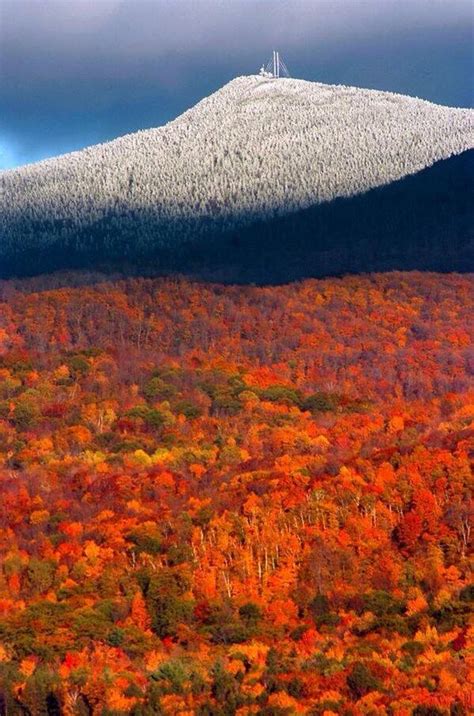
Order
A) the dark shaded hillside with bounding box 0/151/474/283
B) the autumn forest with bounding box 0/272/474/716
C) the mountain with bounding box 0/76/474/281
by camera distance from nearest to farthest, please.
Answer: the autumn forest with bounding box 0/272/474/716
the dark shaded hillside with bounding box 0/151/474/283
the mountain with bounding box 0/76/474/281

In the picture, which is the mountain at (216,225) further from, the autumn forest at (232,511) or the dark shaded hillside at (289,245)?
the autumn forest at (232,511)

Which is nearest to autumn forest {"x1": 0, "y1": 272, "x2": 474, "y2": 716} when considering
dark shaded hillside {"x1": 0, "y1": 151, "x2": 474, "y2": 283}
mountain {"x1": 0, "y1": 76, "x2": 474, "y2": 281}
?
dark shaded hillside {"x1": 0, "y1": 151, "x2": 474, "y2": 283}

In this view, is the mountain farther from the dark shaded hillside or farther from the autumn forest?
the autumn forest

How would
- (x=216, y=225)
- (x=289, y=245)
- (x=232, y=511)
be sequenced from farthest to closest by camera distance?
(x=216, y=225) → (x=289, y=245) → (x=232, y=511)

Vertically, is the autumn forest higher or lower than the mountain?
lower

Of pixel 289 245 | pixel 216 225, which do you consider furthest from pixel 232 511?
pixel 216 225

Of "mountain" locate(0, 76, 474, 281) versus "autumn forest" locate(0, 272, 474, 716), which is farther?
"mountain" locate(0, 76, 474, 281)

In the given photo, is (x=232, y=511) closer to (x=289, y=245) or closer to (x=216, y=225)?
(x=289, y=245)
